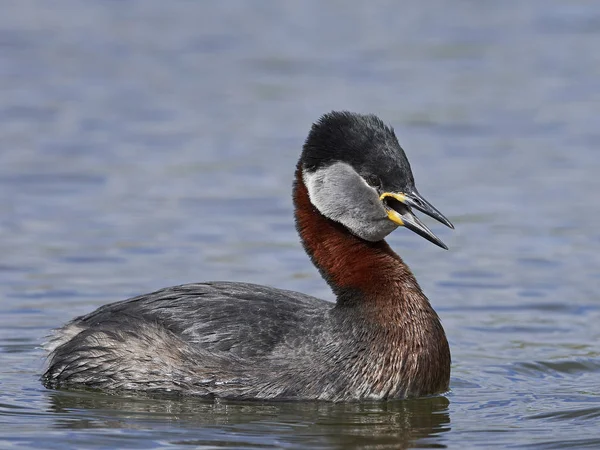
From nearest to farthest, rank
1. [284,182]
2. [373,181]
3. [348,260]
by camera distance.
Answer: [373,181] < [348,260] < [284,182]

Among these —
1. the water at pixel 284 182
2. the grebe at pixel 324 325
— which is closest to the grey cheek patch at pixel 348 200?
the grebe at pixel 324 325

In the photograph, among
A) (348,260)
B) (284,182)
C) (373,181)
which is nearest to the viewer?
(373,181)

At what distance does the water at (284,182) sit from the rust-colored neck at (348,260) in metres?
0.86

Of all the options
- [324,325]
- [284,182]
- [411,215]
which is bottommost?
[324,325]

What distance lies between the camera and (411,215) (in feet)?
35.8

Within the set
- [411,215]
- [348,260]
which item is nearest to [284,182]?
[348,260]

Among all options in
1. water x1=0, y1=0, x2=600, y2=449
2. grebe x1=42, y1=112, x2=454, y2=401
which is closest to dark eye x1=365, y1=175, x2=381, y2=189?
grebe x1=42, y1=112, x2=454, y2=401

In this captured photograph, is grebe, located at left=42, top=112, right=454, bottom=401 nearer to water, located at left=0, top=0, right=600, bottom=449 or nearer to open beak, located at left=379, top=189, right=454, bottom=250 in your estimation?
open beak, located at left=379, top=189, right=454, bottom=250

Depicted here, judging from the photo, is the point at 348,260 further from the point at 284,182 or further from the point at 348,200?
the point at 284,182

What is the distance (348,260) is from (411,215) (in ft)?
1.91

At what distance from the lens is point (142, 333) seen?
1095cm

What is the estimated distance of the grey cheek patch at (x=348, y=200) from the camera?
10836mm

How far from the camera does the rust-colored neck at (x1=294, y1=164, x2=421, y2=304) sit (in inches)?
432

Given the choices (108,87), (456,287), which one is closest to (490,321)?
(456,287)
